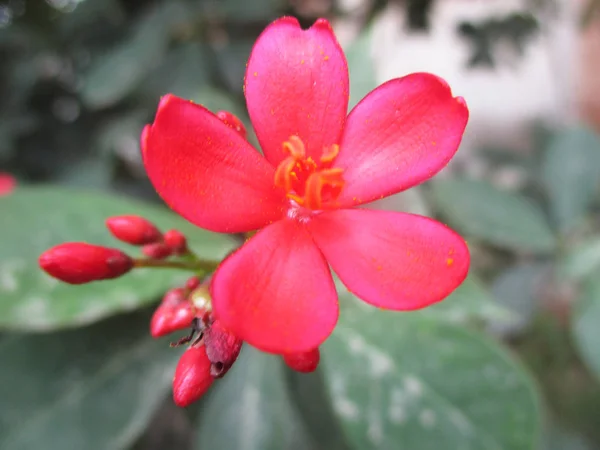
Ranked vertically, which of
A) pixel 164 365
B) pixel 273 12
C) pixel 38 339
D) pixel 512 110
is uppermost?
pixel 273 12

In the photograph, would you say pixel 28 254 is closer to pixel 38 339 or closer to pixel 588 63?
pixel 38 339

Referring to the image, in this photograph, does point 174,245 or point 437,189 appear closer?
point 174,245

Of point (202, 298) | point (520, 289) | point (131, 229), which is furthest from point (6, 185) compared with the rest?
point (520, 289)

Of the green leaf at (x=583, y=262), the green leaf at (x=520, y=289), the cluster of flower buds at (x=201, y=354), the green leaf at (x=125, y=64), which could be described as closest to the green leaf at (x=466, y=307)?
the green leaf at (x=583, y=262)

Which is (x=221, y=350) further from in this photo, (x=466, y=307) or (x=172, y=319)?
(x=466, y=307)

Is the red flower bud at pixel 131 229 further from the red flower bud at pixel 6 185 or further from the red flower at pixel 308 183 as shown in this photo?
the red flower bud at pixel 6 185

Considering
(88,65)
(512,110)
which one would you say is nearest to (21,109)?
(88,65)
